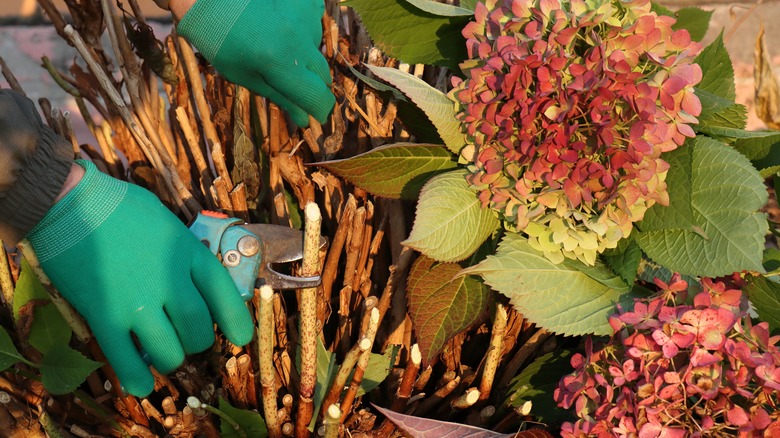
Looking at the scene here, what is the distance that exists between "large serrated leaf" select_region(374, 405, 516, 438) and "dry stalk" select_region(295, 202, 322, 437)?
0.28 feet

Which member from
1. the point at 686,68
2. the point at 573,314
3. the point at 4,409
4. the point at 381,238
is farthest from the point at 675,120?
the point at 4,409

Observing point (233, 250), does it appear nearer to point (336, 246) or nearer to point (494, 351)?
point (336, 246)

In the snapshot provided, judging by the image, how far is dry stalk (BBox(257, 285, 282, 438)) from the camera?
2.18 feet

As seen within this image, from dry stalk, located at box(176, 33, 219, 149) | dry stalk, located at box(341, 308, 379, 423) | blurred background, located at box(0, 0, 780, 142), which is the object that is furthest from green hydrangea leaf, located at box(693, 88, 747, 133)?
blurred background, located at box(0, 0, 780, 142)

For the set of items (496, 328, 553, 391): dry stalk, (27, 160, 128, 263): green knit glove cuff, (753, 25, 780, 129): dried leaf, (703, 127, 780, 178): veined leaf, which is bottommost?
(753, 25, 780, 129): dried leaf

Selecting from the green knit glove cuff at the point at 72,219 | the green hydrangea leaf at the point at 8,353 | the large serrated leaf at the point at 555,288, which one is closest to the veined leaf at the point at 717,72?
the large serrated leaf at the point at 555,288

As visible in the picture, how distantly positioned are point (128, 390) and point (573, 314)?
16.5 inches

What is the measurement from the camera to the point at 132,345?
774 mm

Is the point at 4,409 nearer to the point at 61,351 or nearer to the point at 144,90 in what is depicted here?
the point at 61,351

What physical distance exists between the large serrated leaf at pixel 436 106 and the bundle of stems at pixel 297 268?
0.09 metres

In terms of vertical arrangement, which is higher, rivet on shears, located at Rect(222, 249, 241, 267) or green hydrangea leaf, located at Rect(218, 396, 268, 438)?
rivet on shears, located at Rect(222, 249, 241, 267)

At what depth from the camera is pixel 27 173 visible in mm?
753

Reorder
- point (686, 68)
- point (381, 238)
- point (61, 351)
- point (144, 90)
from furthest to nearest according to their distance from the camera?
point (144, 90), point (381, 238), point (61, 351), point (686, 68)

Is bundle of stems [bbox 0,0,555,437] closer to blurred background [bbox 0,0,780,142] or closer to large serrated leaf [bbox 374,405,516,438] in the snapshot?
large serrated leaf [bbox 374,405,516,438]
